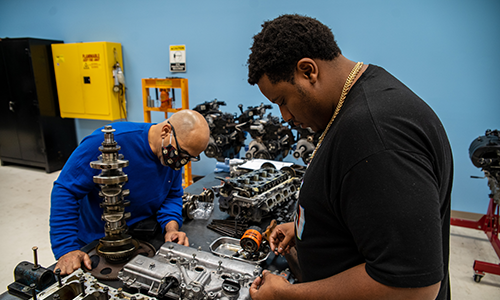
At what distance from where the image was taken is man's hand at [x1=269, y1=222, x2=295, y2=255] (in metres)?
1.58

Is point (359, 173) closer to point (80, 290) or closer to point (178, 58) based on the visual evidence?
point (80, 290)

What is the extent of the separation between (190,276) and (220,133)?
269 centimetres

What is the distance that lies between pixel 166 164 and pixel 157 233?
55cm

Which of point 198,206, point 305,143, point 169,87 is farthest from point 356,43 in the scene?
point 198,206

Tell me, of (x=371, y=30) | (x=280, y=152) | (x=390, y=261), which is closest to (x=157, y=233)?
(x=390, y=261)

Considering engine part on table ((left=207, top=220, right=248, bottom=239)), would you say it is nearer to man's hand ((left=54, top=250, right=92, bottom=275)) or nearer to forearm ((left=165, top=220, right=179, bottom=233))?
forearm ((left=165, top=220, right=179, bottom=233))

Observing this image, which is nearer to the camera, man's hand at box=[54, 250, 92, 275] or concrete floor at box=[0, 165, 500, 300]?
man's hand at box=[54, 250, 92, 275]

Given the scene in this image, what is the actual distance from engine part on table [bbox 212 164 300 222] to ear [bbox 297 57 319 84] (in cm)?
147

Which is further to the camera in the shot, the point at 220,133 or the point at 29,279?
the point at 220,133

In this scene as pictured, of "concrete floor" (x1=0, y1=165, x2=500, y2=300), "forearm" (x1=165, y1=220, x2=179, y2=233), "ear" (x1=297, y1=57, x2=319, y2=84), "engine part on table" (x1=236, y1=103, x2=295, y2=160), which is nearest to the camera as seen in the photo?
"ear" (x1=297, y1=57, x2=319, y2=84)

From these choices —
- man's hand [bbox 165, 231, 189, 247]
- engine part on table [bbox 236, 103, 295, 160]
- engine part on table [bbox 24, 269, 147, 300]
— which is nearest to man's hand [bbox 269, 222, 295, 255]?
man's hand [bbox 165, 231, 189, 247]

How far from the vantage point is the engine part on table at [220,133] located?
395 centimetres

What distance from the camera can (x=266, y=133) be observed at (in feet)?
12.6

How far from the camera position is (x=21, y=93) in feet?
19.8
